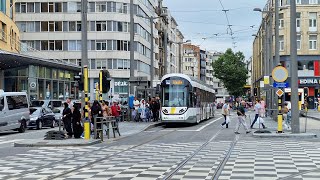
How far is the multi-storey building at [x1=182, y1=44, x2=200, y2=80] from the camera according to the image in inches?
7136

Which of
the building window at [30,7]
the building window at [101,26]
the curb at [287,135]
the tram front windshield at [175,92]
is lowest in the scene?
the curb at [287,135]

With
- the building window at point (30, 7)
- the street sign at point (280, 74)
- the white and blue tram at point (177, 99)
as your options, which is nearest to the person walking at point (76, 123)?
the street sign at point (280, 74)

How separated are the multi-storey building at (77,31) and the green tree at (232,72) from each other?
41361mm

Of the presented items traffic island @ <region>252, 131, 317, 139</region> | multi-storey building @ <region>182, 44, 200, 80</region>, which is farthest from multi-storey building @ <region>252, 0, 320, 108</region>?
multi-storey building @ <region>182, 44, 200, 80</region>

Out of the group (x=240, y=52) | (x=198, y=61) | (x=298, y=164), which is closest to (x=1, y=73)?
(x=298, y=164)

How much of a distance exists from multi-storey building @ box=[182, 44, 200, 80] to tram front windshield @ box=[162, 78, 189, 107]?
13932cm

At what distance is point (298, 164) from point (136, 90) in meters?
30.1

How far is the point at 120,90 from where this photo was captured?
82.4 meters

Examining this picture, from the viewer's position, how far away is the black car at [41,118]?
37.7m

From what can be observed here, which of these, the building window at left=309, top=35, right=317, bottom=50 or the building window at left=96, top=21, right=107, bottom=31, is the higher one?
the building window at left=96, top=21, right=107, bottom=31

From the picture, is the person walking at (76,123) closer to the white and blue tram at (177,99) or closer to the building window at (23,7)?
the white and blue tram at (177,99)

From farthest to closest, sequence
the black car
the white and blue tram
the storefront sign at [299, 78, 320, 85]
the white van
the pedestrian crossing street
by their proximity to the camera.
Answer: the storefront sign at [299, 78, 320, 85] → the black car → the white and blue tram → the white van → the pedestrian crossing street

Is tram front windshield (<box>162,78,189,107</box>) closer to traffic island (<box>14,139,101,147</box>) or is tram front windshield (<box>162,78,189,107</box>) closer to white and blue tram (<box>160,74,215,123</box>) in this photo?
white and blue tram (<box>160,74,215,123</box>)

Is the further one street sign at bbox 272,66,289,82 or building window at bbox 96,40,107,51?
building window at bbox 96,40,107,51
